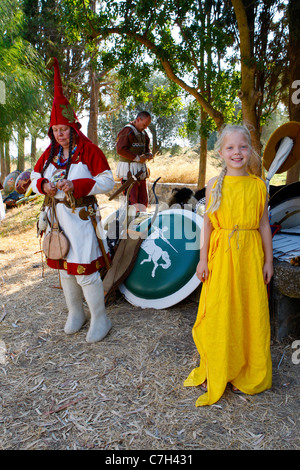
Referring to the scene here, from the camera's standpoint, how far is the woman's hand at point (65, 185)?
2.34 m

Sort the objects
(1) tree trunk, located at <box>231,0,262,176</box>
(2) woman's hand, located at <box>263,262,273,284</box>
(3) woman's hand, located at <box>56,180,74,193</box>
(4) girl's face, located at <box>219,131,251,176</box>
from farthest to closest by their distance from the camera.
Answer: (1) tree trunk, located at <box>231,0,262,176</box>, (3) woman's hand, located at <box>56,180,74,193</box>, (2) woman's hand, located at <box>263,262,273,284</box>, (4) girl's face, located at <box>219,131,251,176</box>

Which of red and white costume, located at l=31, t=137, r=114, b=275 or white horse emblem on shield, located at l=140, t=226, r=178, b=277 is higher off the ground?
red and white costume, located at l=31, t=137, r=114, b=275

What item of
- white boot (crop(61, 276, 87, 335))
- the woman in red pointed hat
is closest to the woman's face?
the woman in red pointed hat

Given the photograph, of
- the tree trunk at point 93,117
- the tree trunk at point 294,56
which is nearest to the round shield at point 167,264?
the tree trunk at point 294,56

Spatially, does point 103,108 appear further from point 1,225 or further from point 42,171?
point 42,171

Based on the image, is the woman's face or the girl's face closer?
the girl's face

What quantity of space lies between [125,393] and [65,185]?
1364 mm

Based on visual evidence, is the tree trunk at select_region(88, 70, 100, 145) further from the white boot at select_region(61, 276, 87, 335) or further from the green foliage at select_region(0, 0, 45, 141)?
the white boot at select_region(61, 276, 87, 335)

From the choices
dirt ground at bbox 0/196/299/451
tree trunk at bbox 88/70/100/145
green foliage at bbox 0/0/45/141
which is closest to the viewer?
dirt ground at bbox 0/196/299/451

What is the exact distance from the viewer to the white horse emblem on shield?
10.4ft

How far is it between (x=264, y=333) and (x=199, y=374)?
0.51 metres

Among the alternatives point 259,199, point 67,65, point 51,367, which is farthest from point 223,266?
point 67,65

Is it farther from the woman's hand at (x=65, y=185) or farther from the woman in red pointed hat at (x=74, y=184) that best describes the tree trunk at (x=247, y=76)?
the woman's hand at (x=65, y=185)

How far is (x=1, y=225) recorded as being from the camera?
7938mm
